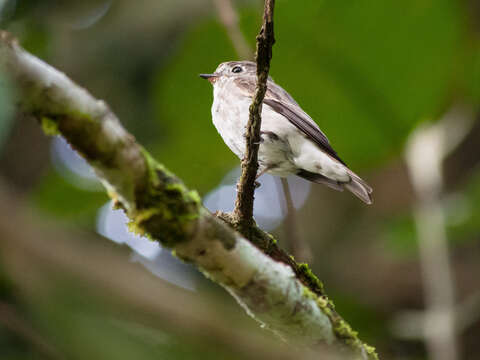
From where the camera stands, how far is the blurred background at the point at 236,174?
1.94 ft

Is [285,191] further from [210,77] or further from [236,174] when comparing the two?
[236,174]

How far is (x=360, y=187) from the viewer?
3.29 metres

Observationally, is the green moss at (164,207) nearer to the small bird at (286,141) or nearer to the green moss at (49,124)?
the green moss at (49,124)

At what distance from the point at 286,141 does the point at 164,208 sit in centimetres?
201

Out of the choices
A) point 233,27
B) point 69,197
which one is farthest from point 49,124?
point 69,197

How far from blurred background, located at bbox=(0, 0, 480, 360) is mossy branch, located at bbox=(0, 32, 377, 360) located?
11 cm

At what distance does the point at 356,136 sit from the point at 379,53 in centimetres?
55

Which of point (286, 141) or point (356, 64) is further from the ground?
point (356, 64)

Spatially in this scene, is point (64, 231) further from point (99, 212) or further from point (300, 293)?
point (99, 212)

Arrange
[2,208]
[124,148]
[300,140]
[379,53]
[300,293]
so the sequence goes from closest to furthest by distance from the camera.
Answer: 1. [2,208]
2. [124,148]
3. [300,293]
4. [300,140]
5. [379,53]

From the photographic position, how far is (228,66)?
13.1ft

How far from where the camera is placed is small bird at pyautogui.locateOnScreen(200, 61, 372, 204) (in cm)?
332

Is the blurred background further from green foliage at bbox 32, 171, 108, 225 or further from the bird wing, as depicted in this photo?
the bird wing

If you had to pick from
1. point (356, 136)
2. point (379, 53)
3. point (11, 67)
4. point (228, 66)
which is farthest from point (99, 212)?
point (11, 67)
